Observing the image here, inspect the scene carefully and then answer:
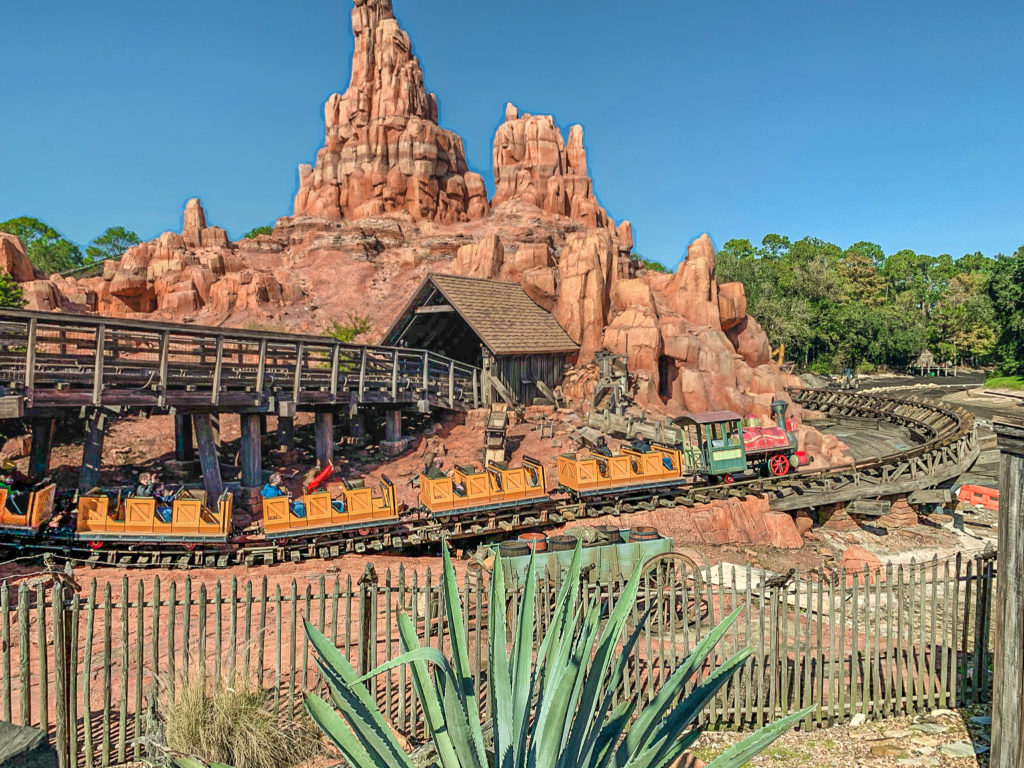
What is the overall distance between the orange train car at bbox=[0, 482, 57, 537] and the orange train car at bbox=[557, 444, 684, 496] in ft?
37.7

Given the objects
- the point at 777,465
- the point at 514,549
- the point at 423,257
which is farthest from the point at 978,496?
the point at 423,257

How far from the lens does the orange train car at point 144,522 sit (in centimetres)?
1202

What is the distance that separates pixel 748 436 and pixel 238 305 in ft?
106

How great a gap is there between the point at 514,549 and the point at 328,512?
5470mm

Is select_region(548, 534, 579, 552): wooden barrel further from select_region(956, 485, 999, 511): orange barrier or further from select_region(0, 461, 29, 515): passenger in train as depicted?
select_region(956, 485, 999, 511): orange barrier

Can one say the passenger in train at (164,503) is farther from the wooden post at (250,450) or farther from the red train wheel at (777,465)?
the red train wheel at (777,465)

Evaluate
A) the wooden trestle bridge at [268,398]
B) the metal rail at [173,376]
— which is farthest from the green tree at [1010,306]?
the metal rail at [173,376]

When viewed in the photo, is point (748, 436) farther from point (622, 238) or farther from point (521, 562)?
point (622, 238)

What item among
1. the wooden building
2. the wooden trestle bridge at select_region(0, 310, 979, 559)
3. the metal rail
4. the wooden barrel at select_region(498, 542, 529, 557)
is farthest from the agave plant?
the wooden building

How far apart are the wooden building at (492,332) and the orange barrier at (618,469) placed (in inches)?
325

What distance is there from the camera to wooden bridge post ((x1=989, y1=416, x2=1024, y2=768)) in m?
4.90

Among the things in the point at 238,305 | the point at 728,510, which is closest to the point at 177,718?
the point at 728,510

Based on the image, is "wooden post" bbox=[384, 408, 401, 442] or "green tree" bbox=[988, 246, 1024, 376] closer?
"wooden post" bbox=[384, 408, 401, 442]

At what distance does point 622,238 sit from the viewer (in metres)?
50.7
